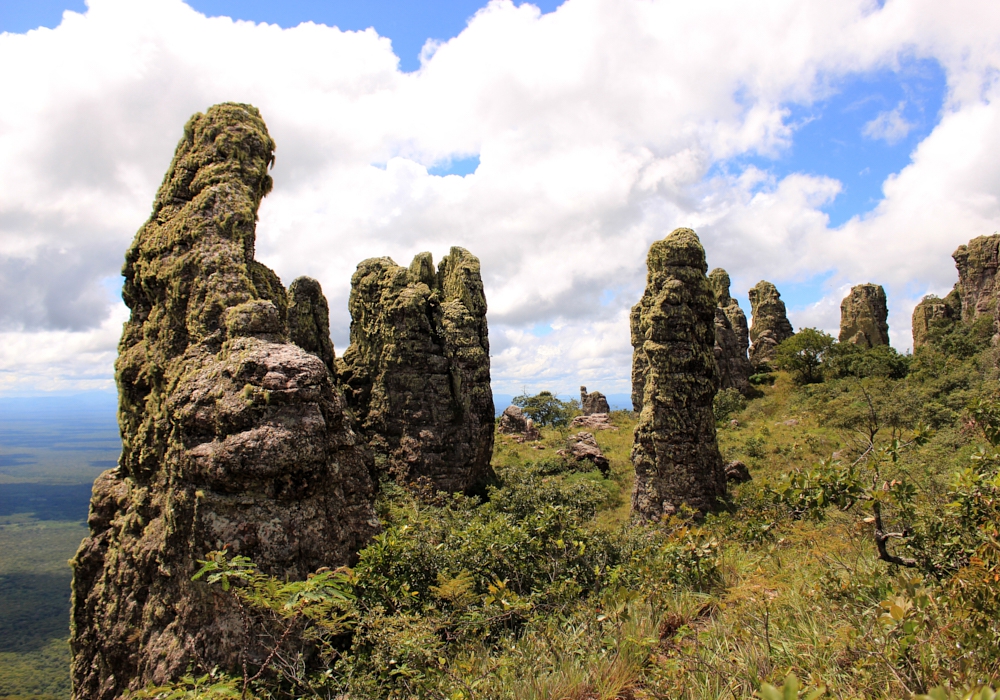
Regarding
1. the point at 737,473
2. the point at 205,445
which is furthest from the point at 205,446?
the point at 737,473

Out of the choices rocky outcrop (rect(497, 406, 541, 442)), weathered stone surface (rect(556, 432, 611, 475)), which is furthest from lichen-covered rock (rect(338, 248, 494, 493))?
rocky outcrop (rect(497, 406, 541, 442))

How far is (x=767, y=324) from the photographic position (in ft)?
166

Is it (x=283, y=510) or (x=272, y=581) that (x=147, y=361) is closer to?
(x=283, y=510)

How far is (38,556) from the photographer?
8000 cm

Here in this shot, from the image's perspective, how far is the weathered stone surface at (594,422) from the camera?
39.0 m

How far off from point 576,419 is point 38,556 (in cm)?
8749

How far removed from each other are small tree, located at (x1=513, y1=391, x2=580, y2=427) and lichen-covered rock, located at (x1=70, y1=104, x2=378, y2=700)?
3757cm

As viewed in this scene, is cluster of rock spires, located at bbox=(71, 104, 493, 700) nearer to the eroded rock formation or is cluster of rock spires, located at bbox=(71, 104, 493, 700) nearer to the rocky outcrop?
the rocky outcrop

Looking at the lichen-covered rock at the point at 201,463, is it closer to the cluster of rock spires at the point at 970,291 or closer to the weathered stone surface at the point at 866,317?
the cluster of rock spires at the point at 970,291

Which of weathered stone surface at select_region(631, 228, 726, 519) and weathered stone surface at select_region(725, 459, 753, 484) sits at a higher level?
weathered stone surface at select_region(631, 228, 726, 519)

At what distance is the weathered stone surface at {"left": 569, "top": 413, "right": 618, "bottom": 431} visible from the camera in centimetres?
3897

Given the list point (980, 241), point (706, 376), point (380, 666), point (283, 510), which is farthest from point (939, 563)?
point (980, 241)

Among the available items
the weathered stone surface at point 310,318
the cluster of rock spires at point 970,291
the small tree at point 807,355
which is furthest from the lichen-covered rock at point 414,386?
the cluster of rock spires at point 970,291

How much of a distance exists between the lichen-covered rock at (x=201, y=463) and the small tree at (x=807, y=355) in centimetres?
4037
